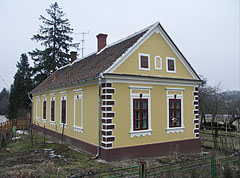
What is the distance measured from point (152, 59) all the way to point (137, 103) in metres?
2.71

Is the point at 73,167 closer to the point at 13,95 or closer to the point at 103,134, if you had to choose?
the point at 103,134

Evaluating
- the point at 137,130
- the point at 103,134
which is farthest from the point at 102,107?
the point at 137,130

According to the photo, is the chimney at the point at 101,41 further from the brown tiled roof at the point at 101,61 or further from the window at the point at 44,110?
the window at the point at 44,110

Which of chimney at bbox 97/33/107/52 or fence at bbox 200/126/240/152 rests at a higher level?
chimney at bbox 97/33/107/52

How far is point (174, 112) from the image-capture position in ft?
43.0

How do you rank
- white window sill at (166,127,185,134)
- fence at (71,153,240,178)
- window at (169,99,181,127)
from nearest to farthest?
fence at (71,153,240,178)
white window sill at (166,127,185,134)
window at (169,99,181,127)

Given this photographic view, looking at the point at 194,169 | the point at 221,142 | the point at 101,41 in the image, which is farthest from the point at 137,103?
the point at 101,41

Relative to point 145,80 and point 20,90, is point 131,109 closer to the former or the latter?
point 145,80

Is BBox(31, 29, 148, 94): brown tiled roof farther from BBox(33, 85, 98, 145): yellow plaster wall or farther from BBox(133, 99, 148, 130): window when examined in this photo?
BBox(133, 99, 148, 130): window

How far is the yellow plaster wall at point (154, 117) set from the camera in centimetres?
1101

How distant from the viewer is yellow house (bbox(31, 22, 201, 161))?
10.9 m

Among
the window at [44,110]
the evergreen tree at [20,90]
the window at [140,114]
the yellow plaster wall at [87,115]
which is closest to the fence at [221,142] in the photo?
the window at [140,114]

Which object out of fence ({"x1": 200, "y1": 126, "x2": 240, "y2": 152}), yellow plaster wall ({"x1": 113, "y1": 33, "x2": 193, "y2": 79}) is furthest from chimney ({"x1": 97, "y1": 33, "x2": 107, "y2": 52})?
fence ({"x1": 200, "y1": 126, "x2": 240, "y2": 152})

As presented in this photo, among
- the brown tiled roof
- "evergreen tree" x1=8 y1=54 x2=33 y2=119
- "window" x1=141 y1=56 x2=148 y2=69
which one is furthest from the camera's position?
"evergreen tree" x1=8 y1=54 x2=33 y2=119
